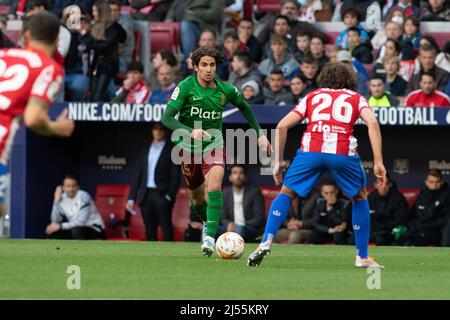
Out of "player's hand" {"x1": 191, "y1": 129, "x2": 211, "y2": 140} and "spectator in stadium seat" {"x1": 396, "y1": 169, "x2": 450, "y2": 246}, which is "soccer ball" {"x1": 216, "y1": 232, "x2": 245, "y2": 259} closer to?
"player's hand" {"x1": 191, "y1": 129, "x2": 211, "y2": 140}

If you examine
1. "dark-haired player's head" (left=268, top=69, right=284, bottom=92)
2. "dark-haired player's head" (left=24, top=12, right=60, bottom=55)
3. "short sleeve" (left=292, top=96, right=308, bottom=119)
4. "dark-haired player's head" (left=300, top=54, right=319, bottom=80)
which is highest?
"dark-haired player's head" (left=300, top=54, right=319, bottom=80)

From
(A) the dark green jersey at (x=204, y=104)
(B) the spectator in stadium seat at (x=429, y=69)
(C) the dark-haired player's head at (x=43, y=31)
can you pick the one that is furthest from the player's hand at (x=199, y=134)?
(B) the spectator in stadium seat at (x=429, y=69)

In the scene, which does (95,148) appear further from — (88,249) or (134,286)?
(134,286)

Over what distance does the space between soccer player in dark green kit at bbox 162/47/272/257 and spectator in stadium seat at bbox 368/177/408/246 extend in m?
4.39

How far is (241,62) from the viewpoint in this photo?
17844 millimetres

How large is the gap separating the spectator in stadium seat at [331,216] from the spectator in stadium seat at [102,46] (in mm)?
3649

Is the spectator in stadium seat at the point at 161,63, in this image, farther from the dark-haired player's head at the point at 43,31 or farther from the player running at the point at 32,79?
the dark-haired player's head at the point at 43,31

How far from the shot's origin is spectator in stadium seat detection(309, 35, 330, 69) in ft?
59.6

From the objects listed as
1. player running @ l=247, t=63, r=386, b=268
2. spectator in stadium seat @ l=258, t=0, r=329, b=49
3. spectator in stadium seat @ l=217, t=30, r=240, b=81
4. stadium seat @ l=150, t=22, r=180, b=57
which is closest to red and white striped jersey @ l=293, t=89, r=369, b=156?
player running @ l=247, t=63, r=386, b=268

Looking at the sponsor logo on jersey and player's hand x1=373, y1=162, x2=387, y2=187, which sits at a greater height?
the sponsor logo on jersey

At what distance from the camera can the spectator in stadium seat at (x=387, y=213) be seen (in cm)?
1689

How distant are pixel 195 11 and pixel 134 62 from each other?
1.90m

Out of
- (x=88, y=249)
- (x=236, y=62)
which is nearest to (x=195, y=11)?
(x=236, y=62)

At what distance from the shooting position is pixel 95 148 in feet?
62.0
